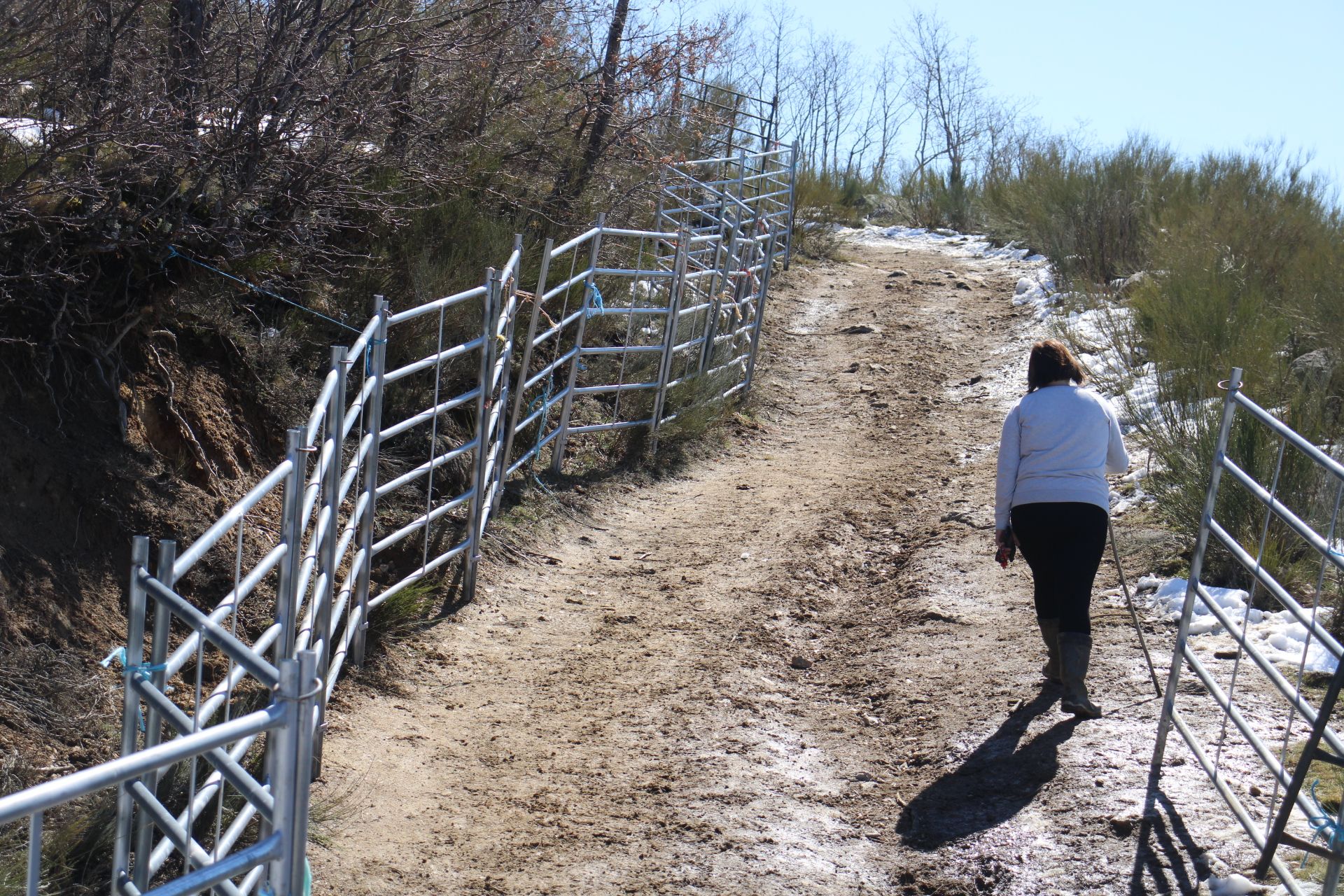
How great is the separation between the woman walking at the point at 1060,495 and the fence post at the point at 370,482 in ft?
8.11

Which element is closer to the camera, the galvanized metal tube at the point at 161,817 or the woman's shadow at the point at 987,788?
the galvanized metal tube at the point at 161,817

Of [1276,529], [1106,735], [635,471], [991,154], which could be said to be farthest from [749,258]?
[991,154]

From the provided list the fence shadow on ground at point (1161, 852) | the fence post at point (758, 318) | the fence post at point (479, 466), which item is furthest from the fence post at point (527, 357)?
the fence post at point (758, 318)

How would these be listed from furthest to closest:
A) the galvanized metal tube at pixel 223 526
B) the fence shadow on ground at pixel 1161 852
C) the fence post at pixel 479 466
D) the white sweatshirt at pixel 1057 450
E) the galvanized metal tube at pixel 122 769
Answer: the fence post at pixel 479 466 < the white sweatshirt at pixel 1057 450 < the fence shadow on ground at pixel 1161 852 < the galvanized metal tube at pixel 223 526 < the galvanized metal tube at pixel 122 769

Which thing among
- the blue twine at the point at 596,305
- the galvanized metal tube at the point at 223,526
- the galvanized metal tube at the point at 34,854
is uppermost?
the blue twine at the point at 596,305

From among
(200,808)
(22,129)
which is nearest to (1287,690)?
(200,808)

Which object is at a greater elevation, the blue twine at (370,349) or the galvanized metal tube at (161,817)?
the blue twine at (370,349)

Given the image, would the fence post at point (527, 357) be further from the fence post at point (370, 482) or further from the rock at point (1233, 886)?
the rock at point (1233, 886)

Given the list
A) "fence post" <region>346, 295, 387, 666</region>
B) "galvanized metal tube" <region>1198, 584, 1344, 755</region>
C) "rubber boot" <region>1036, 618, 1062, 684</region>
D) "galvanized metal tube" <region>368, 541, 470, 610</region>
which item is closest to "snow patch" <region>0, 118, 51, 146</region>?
"fence post" <region>346, 295, 387, 666</region>

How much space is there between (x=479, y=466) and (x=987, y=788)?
282 centimetres

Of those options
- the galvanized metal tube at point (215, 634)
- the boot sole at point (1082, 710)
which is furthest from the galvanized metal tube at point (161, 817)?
the boot sole at point (1082, 710)

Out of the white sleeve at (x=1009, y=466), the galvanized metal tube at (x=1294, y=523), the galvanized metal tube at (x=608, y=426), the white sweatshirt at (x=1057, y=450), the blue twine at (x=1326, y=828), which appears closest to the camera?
the blue twine at (x=1326, y=828)

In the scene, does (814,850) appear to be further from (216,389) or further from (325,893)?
(216,389)

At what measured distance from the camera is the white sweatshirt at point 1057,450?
4.70 metres
